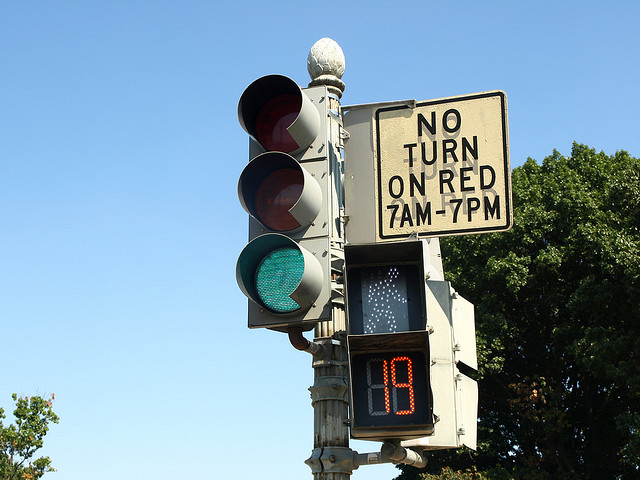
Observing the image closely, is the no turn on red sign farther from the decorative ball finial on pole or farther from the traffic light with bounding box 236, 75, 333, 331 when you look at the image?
the decorative ball finial on pole

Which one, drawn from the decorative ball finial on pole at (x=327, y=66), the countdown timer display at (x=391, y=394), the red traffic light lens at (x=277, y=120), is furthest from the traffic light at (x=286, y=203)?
the countdown timer display at (x=391, y=394)

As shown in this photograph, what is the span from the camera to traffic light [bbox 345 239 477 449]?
174 inches

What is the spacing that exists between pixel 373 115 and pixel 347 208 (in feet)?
2.23

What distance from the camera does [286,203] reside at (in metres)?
5.44

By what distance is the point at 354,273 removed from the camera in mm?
4816

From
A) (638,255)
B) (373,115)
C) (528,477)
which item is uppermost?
(638,255)


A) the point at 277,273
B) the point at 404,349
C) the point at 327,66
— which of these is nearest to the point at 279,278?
the point at 277,273

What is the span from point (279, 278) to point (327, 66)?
189cm

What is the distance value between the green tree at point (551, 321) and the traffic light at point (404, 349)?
16.4 m

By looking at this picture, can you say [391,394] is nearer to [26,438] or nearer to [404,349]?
[404,349]

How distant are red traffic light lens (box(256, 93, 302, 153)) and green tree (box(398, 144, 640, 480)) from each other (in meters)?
16.2

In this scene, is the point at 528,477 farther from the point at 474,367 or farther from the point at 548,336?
the point at 474,367

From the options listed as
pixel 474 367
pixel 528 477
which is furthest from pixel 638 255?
pixel 474 367

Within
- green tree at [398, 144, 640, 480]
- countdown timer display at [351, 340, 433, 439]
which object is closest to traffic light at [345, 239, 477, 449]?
countdown timer display at [351, 340, 433, 439]
